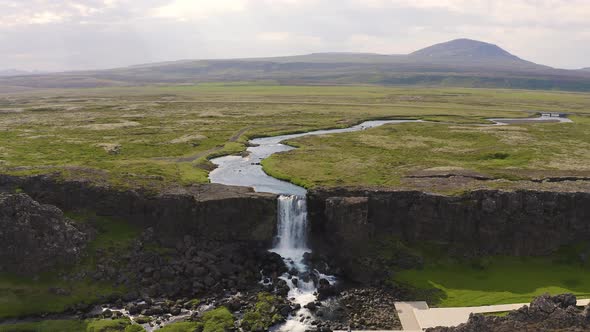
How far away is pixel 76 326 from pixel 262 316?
67.5 feet

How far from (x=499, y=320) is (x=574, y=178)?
165 ft

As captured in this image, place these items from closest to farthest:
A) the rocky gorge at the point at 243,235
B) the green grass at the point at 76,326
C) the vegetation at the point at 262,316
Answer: the green grass at the point at 76,326 < the vegetation at the point at 262,316 < the rocky gorge at the point at 243,235

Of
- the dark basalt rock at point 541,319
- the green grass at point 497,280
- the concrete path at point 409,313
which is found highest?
the dark basalt rock at point 541,319

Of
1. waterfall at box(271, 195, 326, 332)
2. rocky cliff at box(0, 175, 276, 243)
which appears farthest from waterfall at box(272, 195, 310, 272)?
rocky cliff at box(0, 175, 276, 243)

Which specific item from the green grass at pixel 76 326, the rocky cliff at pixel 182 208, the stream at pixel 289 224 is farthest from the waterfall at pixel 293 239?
the green grass at pixel 76 326

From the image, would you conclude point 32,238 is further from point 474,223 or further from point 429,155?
point 429,155

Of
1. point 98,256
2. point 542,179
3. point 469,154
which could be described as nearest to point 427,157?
point 469,154

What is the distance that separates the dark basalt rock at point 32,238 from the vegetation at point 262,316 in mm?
24243

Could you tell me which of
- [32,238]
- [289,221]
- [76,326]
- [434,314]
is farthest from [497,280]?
[32,238]

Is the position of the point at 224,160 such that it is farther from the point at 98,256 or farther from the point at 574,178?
the point at 574,178

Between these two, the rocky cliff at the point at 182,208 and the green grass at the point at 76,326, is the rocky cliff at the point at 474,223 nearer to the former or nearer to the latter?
the rocky cliff at the point at 182,208

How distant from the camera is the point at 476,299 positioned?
193 feet

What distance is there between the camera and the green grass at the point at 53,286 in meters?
55.1

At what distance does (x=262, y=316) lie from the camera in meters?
54.8
